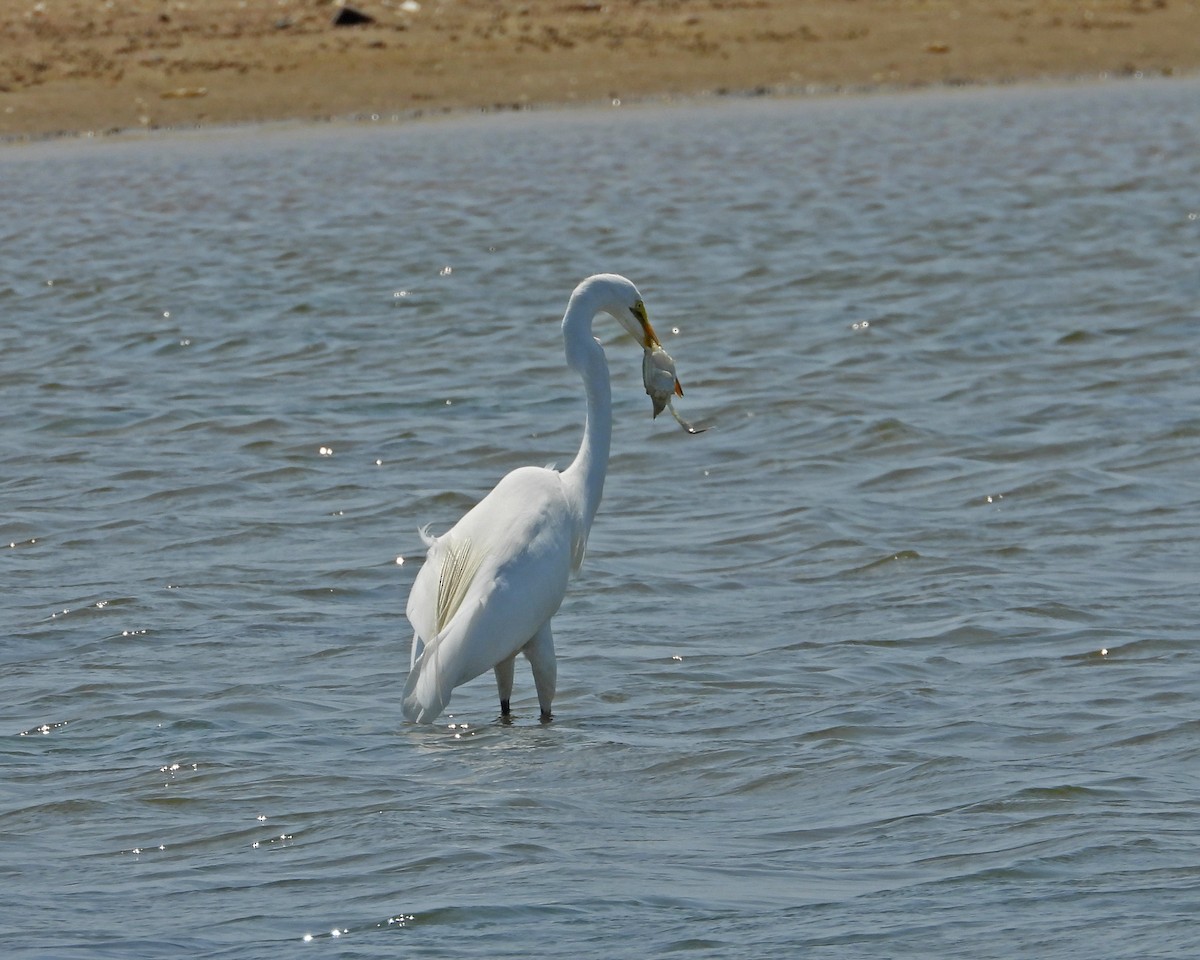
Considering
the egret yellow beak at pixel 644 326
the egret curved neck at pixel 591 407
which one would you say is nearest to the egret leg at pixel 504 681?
the egret curved neck at pixel 591 407

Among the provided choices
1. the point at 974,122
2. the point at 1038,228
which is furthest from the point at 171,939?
the point at 974,122

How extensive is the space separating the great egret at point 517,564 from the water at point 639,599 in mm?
197

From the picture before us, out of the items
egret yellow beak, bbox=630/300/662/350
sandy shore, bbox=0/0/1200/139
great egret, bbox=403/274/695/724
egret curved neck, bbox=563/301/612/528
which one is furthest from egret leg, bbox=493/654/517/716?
sandy shore, bbox=0/0/1200/139

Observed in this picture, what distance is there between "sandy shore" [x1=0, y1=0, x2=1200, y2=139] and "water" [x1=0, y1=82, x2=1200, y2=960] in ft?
21.8

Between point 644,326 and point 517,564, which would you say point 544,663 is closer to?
point 517,564

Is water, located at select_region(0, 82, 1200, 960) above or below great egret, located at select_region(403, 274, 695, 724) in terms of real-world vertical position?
below

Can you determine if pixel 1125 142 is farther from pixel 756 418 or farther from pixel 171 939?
pixel 171 939

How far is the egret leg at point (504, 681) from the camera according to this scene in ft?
16.0

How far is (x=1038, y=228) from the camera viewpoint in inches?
496

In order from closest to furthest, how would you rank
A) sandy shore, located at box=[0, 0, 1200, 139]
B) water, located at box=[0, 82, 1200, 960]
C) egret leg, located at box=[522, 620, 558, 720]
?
water, located at box=[0, 82, 1200, 960] → egret leg, located at box=[522, 620, 558, 720] → sandy shore, located at box=[0, 0, 1200, 139]

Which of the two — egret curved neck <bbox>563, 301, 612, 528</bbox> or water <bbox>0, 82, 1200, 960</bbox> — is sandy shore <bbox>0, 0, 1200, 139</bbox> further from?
egret curved neck <bbox>563, 301, 612, 528</bbox>

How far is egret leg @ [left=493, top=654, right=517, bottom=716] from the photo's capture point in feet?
16.0

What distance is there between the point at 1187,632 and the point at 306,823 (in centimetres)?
241

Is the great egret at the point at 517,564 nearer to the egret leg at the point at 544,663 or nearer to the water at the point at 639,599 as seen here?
the egret leg at the point at 544,663
